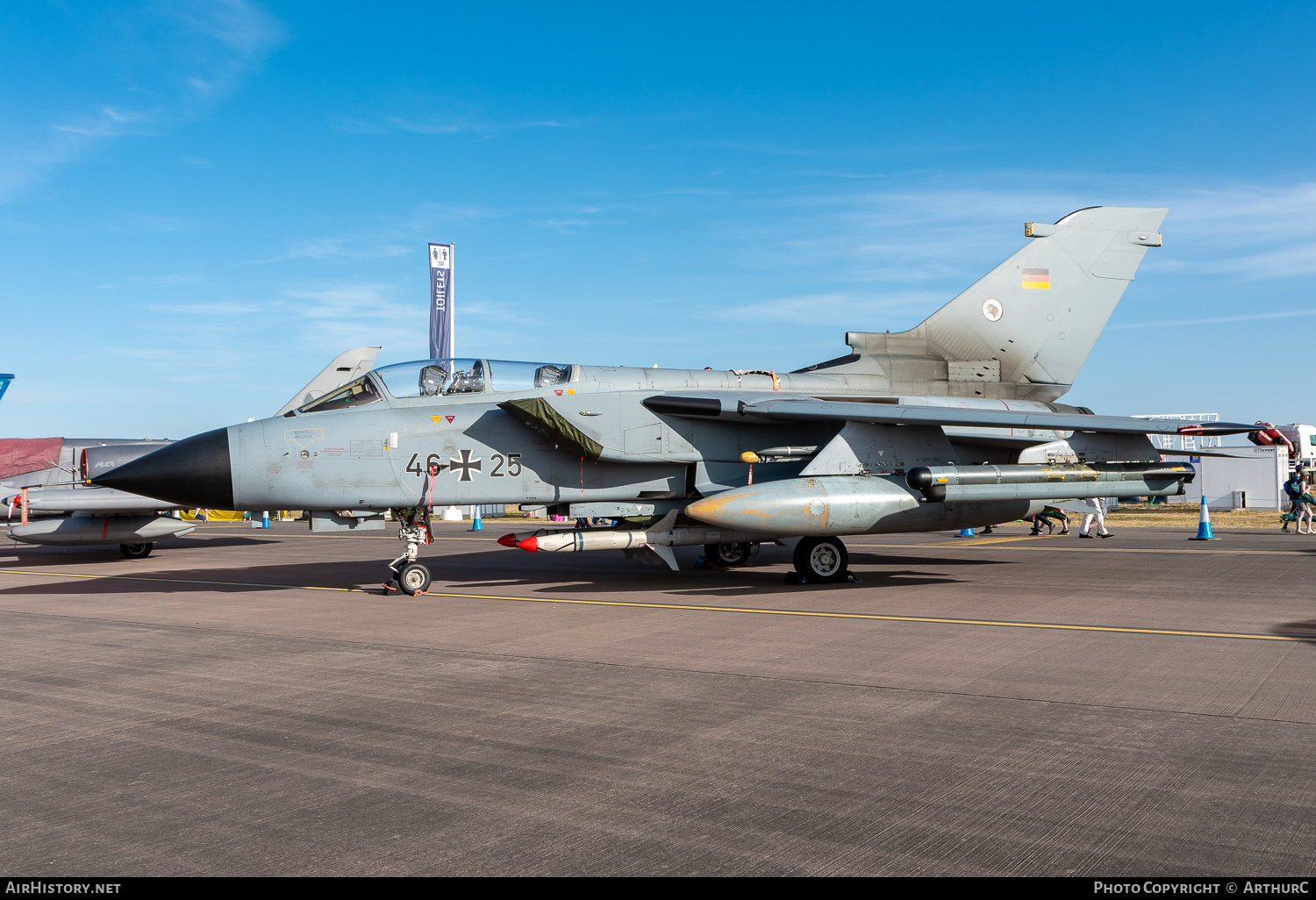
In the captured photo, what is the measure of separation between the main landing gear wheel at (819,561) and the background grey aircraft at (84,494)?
394 inches

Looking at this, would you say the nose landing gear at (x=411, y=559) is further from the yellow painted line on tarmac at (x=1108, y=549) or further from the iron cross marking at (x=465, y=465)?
the yellow painted line on tarmac at (x=1108, y=549)

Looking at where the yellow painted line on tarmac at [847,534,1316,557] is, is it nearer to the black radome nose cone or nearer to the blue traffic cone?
the blue traffic cone

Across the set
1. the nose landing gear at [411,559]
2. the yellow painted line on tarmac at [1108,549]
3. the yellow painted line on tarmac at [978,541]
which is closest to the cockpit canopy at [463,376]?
the nose landing gear at [411,559]

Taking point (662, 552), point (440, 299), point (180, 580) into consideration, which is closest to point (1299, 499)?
point (662, 552)

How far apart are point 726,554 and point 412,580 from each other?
5.69m

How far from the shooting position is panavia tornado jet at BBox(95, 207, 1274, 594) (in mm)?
10836

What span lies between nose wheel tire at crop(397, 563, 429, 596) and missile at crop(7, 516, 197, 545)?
10.8m

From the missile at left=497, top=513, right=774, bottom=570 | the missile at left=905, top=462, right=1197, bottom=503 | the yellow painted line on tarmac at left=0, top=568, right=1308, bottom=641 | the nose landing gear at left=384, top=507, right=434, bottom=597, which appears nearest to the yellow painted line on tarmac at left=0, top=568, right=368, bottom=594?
the yellow painted line on tarmac at left=0, top=568, right=1308, bottom=641

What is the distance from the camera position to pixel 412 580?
1202cm

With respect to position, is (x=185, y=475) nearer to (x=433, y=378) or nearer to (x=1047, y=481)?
(x=433, y=378)

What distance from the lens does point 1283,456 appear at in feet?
121
